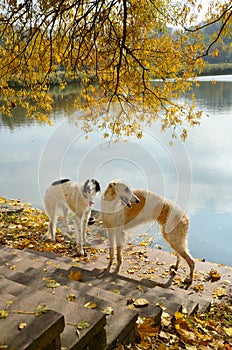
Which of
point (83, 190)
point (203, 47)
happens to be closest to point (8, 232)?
point (83, 190)

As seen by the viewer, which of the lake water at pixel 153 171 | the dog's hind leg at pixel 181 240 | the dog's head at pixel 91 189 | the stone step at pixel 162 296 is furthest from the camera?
the lake water at pixel 153 171

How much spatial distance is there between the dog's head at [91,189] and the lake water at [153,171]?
20 centimetres

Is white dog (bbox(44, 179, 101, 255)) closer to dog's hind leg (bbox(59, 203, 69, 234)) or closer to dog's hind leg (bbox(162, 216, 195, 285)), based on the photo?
dog's hind leg (bbox(59, 203, 69, 234))

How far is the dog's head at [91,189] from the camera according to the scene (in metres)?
5.39

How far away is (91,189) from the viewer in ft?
17.8

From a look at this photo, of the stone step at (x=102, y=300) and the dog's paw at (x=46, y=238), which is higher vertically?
the stone step at (x=102, y=300)

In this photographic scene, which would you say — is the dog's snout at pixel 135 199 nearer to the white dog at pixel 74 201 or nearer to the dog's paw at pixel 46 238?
the white dog at pixel 74 201

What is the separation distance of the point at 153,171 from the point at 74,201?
2.47 meters

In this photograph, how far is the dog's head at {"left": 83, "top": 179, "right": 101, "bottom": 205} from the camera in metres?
5.39

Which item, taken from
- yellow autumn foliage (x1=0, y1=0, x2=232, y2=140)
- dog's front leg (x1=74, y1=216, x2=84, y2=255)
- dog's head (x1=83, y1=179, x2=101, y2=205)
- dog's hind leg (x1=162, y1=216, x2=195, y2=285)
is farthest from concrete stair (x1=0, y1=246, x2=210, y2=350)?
yellow autumn foliage (x1=0, y1=0, x2=232, y2=140)

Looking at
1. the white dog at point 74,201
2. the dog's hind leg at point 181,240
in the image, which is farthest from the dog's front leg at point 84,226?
the dog's hind leg at point 181,240

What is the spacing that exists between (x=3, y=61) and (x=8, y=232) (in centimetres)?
335

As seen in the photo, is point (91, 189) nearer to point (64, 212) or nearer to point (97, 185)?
point (97, 185)

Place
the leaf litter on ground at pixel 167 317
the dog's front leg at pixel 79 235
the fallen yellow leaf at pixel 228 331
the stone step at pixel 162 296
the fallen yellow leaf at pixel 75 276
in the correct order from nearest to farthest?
the leaf litter on ground at pixel 167 317, the fallen yellow leaf at pixel 228 331, the stone step at pixel 162 296, the fallen yellow leaf at pixel 75 276, the dog's front leg at pixel 79 235
